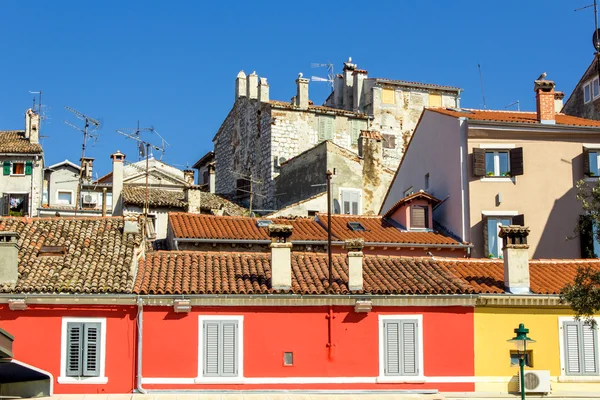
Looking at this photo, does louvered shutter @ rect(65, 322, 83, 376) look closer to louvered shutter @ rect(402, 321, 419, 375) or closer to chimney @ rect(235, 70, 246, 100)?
louvered shutter @ rect(402, 321, 419, 375)

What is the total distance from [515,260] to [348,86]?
34.5 m

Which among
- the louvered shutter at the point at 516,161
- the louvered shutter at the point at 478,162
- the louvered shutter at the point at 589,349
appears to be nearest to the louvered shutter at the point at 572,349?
the louvered shutter at the point at 589,349

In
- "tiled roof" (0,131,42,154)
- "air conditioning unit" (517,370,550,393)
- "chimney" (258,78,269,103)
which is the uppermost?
"chimney" (258,78,269,103)

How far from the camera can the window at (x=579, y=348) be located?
27016mm

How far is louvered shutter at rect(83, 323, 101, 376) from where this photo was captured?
25.0 m

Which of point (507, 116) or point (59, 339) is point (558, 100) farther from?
point (59, 339)

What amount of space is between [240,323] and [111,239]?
5545mm

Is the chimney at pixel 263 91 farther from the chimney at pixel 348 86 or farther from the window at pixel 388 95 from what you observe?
the window at pixel 388 95

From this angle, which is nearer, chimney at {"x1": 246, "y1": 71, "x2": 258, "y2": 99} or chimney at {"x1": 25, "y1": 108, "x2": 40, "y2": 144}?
chimney at {"x1": 25, "y1": 108, "x2": 40, "y2": 144}

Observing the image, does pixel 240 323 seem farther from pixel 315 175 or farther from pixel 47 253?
pixel 315 175

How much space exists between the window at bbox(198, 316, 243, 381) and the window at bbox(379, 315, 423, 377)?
4077mm

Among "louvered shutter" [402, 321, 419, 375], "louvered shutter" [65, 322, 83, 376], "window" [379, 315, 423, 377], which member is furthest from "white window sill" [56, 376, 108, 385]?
"louvered shutter" [402, 321, 419, 375]

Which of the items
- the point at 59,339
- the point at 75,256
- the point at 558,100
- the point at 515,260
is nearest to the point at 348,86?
the point at 558,100

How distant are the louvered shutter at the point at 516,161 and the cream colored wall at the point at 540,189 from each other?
322mm
